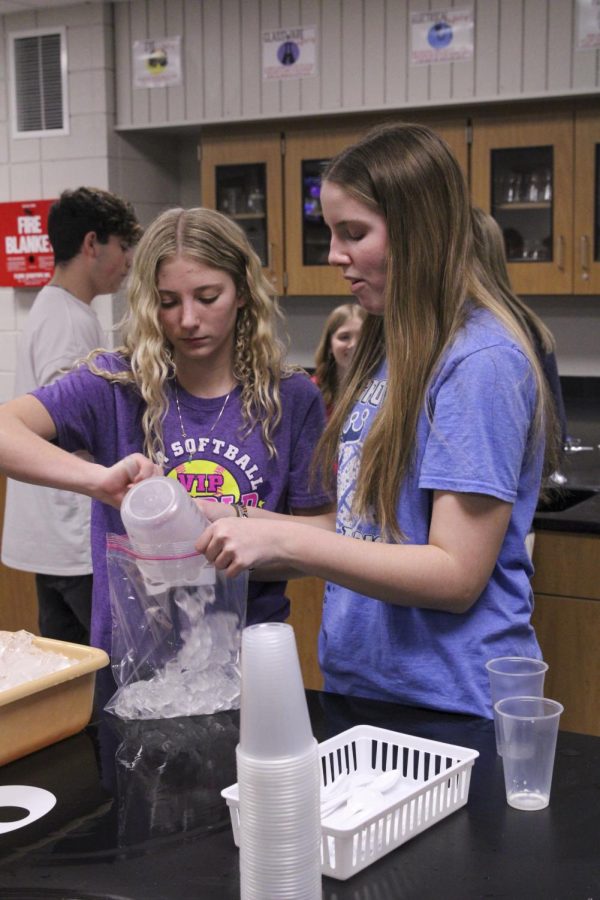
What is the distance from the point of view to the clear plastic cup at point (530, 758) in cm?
108

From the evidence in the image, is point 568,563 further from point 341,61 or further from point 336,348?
point 341,61

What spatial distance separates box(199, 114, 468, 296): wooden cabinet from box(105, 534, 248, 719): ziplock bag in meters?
3.08

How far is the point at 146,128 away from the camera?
4.64 metres

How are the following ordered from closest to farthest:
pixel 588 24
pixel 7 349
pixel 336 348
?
pixel 336 348, pixel 588 24, pixel 7 349

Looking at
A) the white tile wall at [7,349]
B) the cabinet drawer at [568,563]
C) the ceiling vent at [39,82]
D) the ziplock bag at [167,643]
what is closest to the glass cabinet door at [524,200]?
the cabinet drawer at [568,563]

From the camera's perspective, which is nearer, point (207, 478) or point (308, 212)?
point (207, 478)

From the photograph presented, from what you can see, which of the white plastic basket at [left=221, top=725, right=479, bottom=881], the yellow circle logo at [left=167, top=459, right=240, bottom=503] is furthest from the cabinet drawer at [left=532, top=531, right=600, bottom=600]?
the white plastic basket at [left=221, top=725, right=479, bottom=881]

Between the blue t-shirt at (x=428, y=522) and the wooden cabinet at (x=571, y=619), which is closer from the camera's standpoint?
the blue t-shirt at (x=428, y=522)

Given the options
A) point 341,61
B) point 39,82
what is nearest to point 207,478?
point 341,61

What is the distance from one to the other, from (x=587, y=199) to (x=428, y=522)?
2.92m

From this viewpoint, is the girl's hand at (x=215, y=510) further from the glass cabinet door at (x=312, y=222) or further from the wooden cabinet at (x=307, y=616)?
the glass cabinet door at (x=312, y=222)

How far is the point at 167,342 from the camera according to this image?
1.72 meters

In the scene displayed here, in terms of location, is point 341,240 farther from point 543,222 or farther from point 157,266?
point 543,222

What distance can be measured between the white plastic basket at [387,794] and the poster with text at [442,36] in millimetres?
3373
